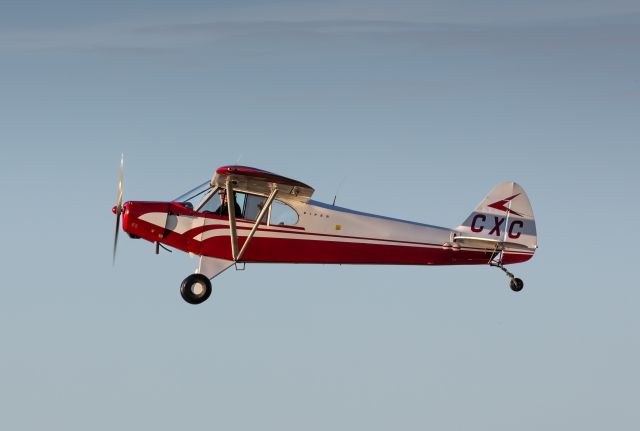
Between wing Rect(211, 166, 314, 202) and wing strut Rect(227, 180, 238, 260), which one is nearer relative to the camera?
wing Rect(211, 166, 314, 202)

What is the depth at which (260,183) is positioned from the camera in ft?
85.8

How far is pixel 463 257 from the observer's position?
2872 centimetres

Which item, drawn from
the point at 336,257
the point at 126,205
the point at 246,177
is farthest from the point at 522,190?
the point at 126,205

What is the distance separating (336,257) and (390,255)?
143 cm

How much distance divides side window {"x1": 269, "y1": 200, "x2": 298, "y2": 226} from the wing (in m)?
0.20

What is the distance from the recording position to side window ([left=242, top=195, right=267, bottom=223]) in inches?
1054

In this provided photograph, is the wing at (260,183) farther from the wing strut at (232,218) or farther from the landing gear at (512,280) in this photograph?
the landing gear at (512,280)

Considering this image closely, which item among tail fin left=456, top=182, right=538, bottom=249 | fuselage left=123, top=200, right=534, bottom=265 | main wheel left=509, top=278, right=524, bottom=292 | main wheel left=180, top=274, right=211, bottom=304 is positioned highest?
tail fin left=456, top=182, right=538, bottom=249

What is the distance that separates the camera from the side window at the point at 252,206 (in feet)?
87.8

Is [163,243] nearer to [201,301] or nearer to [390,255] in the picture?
[201,301]

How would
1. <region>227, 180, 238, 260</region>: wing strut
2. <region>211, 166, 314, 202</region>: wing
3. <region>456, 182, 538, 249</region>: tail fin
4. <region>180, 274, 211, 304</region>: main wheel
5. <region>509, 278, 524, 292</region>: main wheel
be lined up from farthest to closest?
<region>456, 182, 538, 249</region>: tail fin, <region>509, 278, 524, 292</region>: main wheel, <region>180, 274, 211, 304</region>: main wheel, <region>227, 180, 238, 260</region>: wing strut, <region>211, 166, 314, 202</region>: wing

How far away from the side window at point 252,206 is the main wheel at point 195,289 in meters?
1.88

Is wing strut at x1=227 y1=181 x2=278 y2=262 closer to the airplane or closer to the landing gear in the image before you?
the airplane

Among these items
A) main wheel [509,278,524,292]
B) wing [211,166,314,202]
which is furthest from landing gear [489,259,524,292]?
wing [211,166,314,202]
